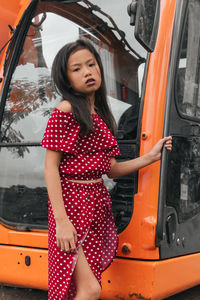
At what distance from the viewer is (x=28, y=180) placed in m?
3.01

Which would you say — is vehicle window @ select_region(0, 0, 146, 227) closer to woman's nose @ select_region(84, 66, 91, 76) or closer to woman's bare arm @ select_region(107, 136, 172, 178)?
woman's bare arm @ select_region(107, 136, 172, 178)

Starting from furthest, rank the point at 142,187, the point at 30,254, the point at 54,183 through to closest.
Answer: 1. the point at 30,254
2. the point at 142,187
3. the point at 54,183

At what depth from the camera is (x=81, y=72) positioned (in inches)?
88.1

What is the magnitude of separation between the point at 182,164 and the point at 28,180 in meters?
1.05

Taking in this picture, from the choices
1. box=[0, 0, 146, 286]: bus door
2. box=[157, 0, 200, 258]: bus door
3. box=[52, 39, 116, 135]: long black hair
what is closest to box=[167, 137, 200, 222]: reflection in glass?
box=[157, 0, 200, 258]: bus door

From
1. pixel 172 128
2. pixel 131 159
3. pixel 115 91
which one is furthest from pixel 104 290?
pixel 115 91

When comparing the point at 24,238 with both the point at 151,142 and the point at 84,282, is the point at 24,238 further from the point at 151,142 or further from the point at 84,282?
the point at 151,142

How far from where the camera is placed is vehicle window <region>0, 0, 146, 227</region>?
277 cm

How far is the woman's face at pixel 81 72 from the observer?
2.24 meters


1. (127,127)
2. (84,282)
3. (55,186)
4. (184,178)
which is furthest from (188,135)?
(84,282)

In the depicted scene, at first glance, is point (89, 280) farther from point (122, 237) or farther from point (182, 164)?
point (182, 164)

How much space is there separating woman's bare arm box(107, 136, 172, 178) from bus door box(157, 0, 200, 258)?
65mm

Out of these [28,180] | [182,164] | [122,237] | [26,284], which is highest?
[182,164]

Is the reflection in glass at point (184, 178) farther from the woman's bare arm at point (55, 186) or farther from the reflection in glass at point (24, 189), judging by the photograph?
the reflection in glass at point (24, 189)
